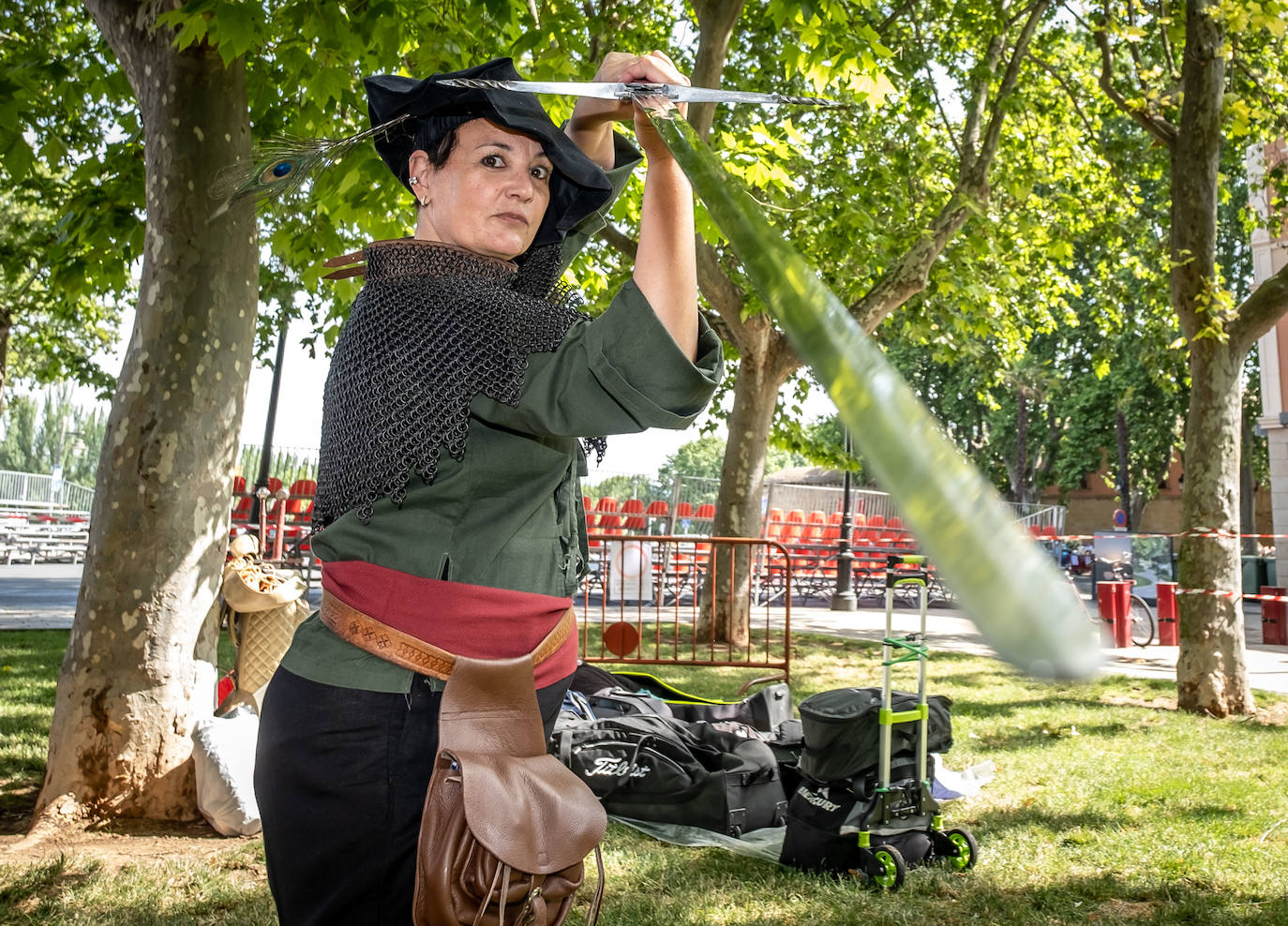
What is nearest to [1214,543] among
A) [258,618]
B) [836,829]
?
[836,829]

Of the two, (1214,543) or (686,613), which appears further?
(686,613)

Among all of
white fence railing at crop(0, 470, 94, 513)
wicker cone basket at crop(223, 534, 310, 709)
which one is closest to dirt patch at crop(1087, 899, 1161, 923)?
wicker cone basket at crop(223, 534, 310, 709)

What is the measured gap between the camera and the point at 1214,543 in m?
8.39

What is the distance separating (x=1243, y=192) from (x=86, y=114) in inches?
1128

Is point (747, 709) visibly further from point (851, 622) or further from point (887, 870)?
point (851, 622)

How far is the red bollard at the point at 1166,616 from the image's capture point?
14047 millimetres

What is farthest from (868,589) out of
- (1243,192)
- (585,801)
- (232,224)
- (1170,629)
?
(585,801)

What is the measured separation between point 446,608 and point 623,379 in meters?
0.47

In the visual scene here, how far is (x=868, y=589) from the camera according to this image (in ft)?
73.0

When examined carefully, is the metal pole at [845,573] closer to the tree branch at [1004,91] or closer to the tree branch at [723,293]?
the tree branch at [723,293]

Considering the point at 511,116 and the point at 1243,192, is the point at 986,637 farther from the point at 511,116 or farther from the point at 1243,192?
the point at 1243,192

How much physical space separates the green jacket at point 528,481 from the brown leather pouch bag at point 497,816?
0.12 m

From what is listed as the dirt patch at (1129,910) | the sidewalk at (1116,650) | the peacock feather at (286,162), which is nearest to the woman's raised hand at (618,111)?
the peacock feather at (286,162)

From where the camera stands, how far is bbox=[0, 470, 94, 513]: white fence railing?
105ft
